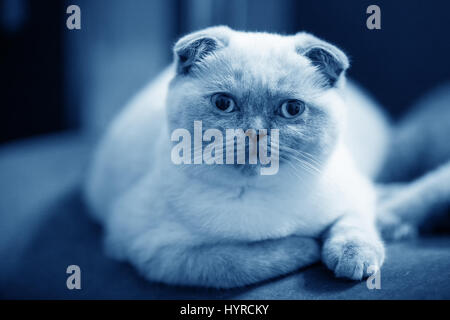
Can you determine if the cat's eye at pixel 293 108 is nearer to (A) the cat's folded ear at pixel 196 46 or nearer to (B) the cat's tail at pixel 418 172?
(A) the cat's folded ear at pixel 196 46

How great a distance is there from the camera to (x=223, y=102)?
43.5 inches

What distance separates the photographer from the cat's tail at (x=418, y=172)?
1.37 meters

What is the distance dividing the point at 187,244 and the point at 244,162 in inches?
11.2

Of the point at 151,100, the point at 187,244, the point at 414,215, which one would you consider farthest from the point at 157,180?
the point at 414,215

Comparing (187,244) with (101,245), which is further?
(101,245)

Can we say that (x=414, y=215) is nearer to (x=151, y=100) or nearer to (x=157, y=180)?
(x=157, y=180)

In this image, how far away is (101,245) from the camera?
149 centimetres

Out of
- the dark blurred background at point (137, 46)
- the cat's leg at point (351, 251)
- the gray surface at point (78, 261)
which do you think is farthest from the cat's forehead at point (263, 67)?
the dark blurred background at point (137, 46)

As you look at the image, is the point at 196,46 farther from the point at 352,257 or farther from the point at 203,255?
the point at 352,257

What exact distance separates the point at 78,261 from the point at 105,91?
176 cm

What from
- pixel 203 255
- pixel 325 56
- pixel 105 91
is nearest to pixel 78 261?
pixel 203 255

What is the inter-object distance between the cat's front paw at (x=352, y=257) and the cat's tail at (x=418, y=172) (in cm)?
28

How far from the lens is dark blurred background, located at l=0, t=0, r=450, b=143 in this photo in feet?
7.04

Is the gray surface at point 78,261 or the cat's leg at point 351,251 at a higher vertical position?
the cat's leg at point 351,251
